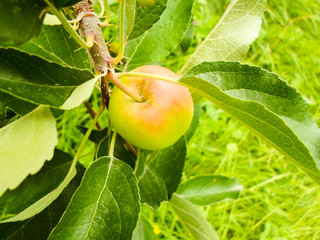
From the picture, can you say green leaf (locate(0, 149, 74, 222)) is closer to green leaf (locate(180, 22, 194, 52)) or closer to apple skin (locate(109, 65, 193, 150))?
apple skin (locate(109, 65, 193, 150))

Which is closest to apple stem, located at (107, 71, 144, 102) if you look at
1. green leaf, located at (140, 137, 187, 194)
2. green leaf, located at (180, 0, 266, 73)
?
green leaf, located at (180, 0, 266, 73)

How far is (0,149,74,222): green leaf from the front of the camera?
1.75 feet

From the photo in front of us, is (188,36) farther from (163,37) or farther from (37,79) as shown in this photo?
(37,79)

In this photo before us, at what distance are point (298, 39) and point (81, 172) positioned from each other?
198cm

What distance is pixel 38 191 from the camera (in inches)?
23.8

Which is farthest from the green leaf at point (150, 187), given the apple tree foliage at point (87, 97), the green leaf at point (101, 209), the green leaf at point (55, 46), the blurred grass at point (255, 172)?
the blurred grass at point (255, 172)

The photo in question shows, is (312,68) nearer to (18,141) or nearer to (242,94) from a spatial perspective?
(242,94)

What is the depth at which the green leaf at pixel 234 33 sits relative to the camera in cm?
70

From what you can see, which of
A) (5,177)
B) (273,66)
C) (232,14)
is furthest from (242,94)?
(273,66)

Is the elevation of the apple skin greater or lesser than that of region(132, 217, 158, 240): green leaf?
greater

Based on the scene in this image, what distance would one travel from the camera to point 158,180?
740 mm

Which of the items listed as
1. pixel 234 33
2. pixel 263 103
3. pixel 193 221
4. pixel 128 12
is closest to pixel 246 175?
pixel 193 221

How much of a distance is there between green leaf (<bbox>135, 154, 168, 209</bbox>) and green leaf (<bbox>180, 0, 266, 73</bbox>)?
0.22m

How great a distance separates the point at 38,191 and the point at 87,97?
0.69 feet
